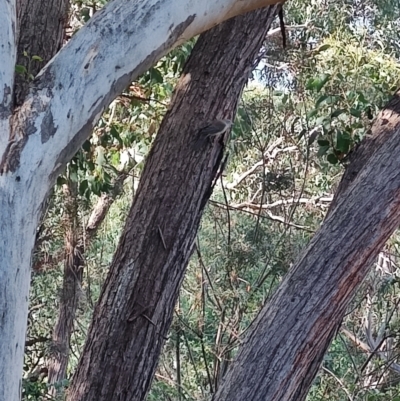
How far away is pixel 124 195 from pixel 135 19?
10.5ft

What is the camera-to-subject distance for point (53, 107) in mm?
1126

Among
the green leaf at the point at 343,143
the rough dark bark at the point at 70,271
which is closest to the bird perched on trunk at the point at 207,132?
the green leaf at the point at 343,143

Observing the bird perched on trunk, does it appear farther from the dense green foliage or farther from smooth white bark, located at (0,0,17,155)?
smooth white bark, located at (0,0,17,155)

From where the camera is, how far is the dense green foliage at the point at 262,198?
2.89 meters

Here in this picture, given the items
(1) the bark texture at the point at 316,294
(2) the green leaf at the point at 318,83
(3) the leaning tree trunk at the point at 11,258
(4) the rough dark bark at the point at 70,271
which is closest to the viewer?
(3) the leaning tree trunk at the point at 11,258

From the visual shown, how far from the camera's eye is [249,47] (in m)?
1.86

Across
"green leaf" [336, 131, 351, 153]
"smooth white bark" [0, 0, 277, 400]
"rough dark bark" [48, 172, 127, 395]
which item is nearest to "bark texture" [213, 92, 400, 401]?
"green leaf" [336, 131, 351, 153]

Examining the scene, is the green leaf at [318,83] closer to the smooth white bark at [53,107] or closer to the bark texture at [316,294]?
the bark texture at [316,294]

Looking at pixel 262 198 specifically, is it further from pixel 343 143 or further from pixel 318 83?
pixel 343 143

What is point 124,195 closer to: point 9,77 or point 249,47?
point 249,47

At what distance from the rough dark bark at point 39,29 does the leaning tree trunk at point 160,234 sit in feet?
1.12

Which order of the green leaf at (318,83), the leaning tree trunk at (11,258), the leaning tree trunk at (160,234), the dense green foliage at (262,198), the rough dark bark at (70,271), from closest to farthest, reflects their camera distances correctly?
1. the leaning tree trunk at (11,258)
2. the leaning tree trunk at (160,234)
3. the green leaf at (318,83)
4. the dense green foliage at (262,198)
5. the rough dark bark at (70,271)

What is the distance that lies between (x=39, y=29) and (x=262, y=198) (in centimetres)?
173

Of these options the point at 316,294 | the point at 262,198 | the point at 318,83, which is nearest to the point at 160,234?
the point at 316,294
